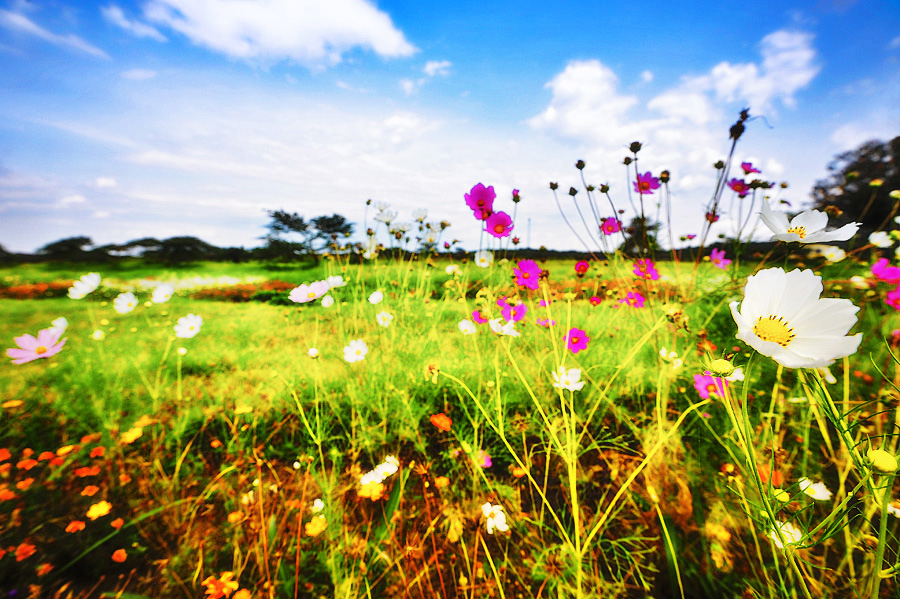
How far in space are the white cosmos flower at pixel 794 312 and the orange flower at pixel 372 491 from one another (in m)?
0.90

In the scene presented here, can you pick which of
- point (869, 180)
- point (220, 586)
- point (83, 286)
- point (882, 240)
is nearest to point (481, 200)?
point (220, 586)

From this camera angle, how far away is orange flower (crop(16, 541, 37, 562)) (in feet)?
2.34

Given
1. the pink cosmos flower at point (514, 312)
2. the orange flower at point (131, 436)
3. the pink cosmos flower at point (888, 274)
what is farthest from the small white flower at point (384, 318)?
the pink cosmos flower at point (888, 274)

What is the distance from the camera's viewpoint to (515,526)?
33.2 inches

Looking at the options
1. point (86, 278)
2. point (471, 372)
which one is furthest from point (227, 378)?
point (471, 372)

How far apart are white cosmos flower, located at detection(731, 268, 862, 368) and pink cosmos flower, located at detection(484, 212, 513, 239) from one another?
0.64 meters

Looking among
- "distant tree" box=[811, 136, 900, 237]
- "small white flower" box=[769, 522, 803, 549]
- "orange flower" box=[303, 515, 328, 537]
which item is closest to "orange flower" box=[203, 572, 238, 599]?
"orange flower" box=[303, 515, 328, 537]

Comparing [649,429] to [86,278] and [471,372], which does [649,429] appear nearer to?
[471,372]

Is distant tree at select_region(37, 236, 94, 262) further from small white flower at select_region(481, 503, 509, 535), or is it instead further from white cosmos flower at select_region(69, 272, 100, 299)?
small white flower at select_region(481, 503, 509, 535)

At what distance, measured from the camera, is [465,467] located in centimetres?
102

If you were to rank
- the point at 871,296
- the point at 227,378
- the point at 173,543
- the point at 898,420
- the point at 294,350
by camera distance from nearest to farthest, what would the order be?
the point at 898,420 < the point at 173,543 < the point at 871,296 < the point at 227,378 < the point at 294,350

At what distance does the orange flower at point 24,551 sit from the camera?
71 cm

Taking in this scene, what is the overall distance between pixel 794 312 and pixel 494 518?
77 centimetres

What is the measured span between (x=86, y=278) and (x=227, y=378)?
0.84 meters
